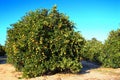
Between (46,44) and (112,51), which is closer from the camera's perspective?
(46,44)

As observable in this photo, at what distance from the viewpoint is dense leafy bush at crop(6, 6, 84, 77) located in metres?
16.1

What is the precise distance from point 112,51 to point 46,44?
23.1 ft

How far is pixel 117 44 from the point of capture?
68.2 feet

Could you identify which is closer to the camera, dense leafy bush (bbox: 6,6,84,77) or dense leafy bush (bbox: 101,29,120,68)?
dense leafy bush (bbox: 6,6,84,77)

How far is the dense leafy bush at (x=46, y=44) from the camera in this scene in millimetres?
16109

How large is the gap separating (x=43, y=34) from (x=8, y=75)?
4050 millimetres

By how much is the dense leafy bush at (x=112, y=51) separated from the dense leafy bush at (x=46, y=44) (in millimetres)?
4647

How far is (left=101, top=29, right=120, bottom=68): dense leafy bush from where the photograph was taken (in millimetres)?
20703

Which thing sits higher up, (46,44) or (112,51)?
(46,44)

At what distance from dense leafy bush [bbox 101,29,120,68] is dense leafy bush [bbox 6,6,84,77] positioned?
15.2 feet

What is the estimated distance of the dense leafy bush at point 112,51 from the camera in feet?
67.9

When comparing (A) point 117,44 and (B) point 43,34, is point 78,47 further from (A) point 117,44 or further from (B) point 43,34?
(A) point 117,44

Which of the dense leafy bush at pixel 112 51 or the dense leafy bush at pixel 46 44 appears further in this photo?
the dense leafy bush at pixel 112 51

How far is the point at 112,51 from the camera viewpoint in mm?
20953
